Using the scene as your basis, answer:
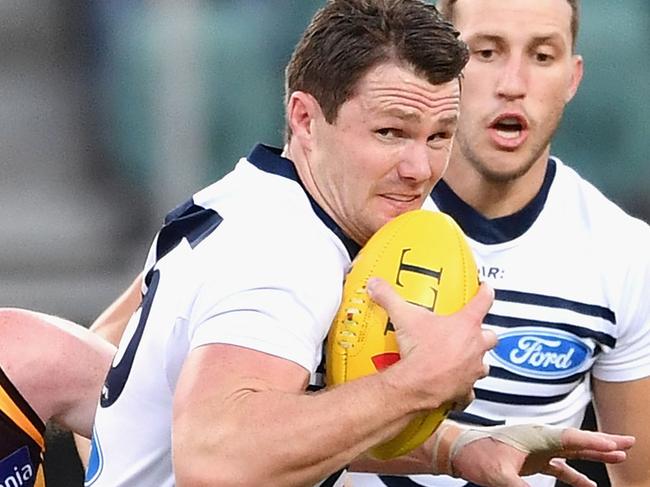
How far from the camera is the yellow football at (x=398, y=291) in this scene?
2.23 m

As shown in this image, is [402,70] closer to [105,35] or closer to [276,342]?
[276,342]

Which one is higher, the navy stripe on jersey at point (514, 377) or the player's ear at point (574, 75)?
the player's ear at point (574, 75)

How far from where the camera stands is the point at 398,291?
7.35 feet

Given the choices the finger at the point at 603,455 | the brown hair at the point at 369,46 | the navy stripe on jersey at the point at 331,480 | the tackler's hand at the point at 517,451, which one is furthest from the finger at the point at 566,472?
the brown hair at the point at 369,46

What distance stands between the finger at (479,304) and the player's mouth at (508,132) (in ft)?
3.43

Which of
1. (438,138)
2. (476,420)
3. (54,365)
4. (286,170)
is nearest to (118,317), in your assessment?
(54,365)

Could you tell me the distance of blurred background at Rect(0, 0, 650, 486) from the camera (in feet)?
16.8

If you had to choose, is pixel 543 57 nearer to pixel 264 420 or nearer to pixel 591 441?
pixel 591 441

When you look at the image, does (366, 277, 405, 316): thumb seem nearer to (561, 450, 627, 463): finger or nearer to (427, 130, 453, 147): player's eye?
(427, 130, 453, 147): player's eye

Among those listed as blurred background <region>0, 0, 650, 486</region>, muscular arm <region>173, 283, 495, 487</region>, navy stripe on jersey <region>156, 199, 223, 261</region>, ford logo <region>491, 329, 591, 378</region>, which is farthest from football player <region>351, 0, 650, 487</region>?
blurred background <region>0, 0, 650, 486</region>

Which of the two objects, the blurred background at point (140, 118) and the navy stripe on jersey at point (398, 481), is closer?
the navy stripe on jersey at point (398, 481)

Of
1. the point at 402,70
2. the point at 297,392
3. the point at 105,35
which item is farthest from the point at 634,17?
the point at 297,392

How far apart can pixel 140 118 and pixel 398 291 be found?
3.35m

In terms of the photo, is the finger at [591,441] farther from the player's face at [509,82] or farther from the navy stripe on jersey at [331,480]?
the player's face at [509,82]
